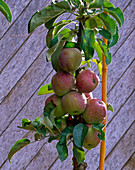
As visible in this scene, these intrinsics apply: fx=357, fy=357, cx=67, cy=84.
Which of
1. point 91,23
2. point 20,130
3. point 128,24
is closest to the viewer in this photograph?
point 91,23

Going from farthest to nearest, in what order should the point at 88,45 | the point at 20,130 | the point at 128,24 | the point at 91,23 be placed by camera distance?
the point at 128,24 < the point at 20,130 < the point at 91,23 < the point at 88,45

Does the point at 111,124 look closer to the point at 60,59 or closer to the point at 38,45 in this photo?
the point at 38,45

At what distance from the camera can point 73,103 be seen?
97 centimetres

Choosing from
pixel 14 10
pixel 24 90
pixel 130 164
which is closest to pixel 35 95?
pixel 24 90

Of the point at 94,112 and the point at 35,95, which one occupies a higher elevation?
the point at 94,112

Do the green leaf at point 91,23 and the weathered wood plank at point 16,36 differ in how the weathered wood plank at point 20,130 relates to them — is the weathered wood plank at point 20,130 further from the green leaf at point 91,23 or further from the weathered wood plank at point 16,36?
Answer: the green leaf at point 91,23

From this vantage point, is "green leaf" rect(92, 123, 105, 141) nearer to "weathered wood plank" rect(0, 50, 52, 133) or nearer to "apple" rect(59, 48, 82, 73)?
"apple" rect(59, 48, 82, 73)

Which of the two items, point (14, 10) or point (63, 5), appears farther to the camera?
point (14, 10)

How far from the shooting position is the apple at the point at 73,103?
0.98 metres

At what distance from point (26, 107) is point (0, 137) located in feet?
0.71

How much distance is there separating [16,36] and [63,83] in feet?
3.55

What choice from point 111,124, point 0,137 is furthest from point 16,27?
point 111,124

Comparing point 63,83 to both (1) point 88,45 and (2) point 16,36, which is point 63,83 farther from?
(2) point 16,36

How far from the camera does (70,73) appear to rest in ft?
3.39
